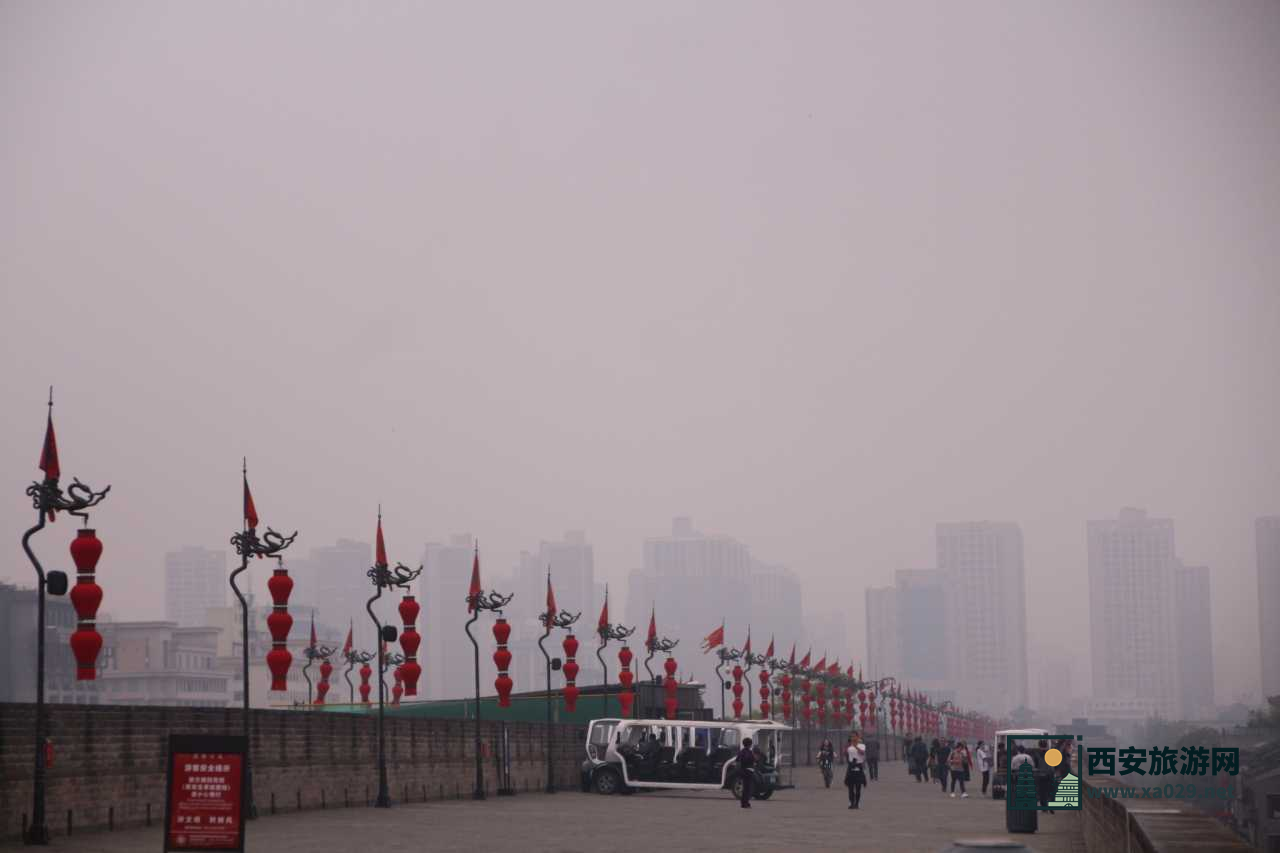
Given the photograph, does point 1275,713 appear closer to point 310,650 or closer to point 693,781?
point 310,650

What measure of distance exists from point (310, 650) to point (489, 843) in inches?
1734

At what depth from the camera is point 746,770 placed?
4006cm

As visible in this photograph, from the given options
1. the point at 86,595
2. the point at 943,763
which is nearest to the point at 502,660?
the point at 943,763

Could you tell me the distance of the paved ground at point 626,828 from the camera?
26.1 meters

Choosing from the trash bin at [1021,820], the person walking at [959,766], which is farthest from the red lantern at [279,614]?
the person walking at [959,766]

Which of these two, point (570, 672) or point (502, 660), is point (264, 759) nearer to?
point (502, 660)

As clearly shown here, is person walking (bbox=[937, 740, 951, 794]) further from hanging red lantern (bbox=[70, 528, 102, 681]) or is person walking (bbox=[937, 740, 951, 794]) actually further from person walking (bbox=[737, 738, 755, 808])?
hanging red lantern (bbox=[70, 528, 102, 681])

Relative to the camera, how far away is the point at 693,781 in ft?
151

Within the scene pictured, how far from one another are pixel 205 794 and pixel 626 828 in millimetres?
14766

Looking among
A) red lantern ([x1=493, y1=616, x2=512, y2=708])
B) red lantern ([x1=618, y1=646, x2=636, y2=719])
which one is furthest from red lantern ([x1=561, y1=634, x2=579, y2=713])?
red lantern ([x1=493, y1=616, x2=512, y2=708])

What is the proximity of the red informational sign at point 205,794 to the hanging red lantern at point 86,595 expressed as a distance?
1167cm

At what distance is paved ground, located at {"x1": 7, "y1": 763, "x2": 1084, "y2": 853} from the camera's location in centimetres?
2611

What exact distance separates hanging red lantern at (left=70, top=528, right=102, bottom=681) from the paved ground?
10.7 ft

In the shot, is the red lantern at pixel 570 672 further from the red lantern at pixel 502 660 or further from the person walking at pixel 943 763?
the person walking at pixel 943 763
